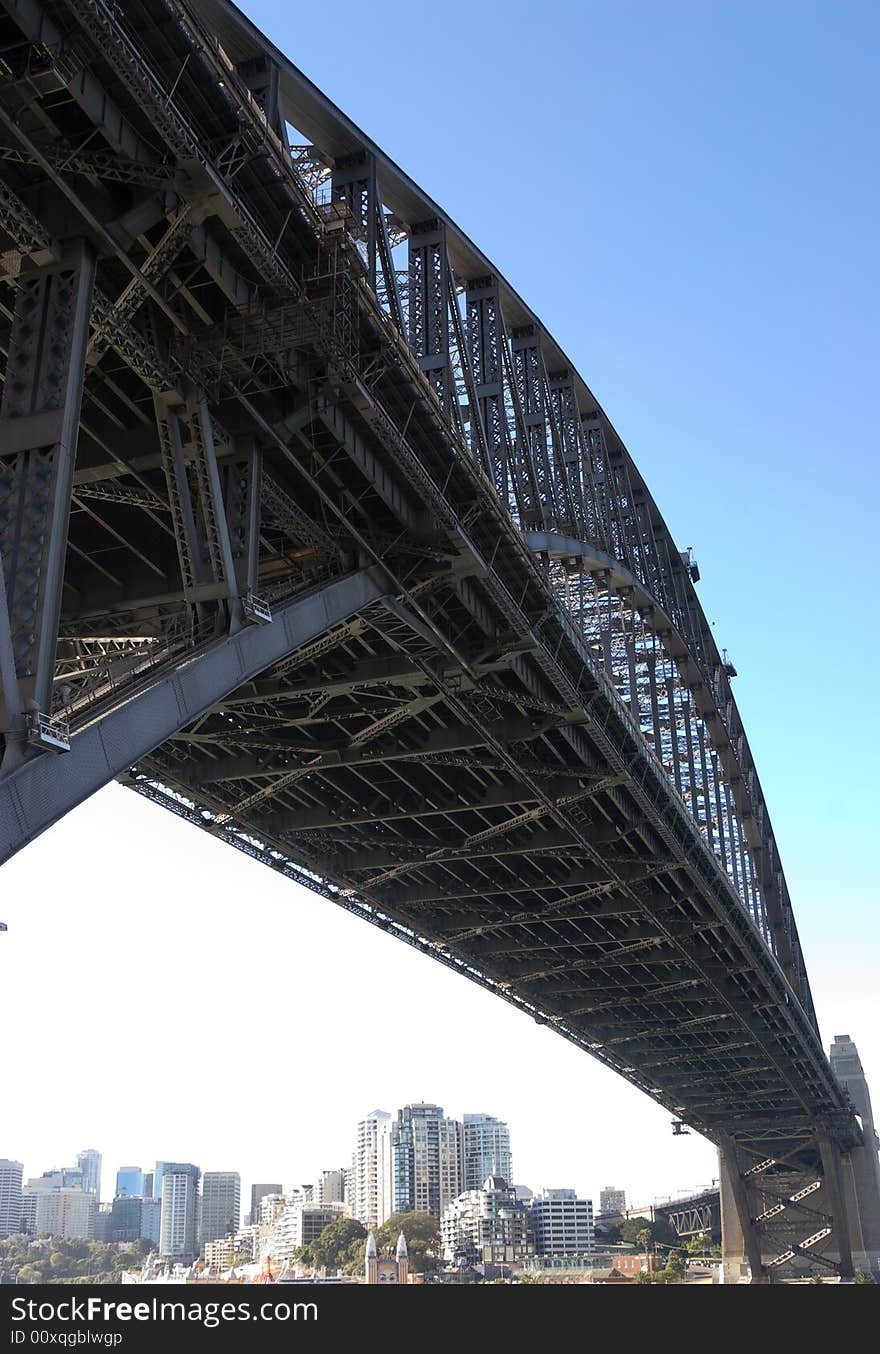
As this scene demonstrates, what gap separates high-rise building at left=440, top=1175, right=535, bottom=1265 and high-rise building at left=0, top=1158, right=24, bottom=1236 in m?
62.5

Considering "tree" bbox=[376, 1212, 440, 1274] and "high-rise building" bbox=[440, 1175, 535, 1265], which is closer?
"tree" bbox=[376, 1212, 440, 1274]

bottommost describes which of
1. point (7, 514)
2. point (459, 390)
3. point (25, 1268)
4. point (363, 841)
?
point (25, 1268)

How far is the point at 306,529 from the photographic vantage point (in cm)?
2297

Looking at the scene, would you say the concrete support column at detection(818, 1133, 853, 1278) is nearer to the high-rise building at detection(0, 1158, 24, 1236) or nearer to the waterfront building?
the waterfront building

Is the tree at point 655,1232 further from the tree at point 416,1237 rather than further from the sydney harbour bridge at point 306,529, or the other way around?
the sydney harbour bridge at point 306,529

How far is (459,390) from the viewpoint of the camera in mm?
30094

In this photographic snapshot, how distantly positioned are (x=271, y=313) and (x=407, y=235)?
10.0m

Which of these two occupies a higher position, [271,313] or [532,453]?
[532,453]

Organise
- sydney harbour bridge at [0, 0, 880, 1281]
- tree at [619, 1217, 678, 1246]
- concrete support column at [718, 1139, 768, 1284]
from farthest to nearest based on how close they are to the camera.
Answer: tree at [619, 1217, 678, 1246], concrete support column at [718, 1139, 768, 1284], sydney harbour bridge at [0, 0, 880, 1281]

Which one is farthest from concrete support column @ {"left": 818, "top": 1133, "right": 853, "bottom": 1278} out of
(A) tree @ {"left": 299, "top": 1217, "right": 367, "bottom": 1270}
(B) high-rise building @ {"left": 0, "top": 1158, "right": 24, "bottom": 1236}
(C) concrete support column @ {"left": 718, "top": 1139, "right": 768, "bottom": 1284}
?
(B) high-rise building @ {"left": 0, "top": 1158, "right": 24, "bottom": 1236}

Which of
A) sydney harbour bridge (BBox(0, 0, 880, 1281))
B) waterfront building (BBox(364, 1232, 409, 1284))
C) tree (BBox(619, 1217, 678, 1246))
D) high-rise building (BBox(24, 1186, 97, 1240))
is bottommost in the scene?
waterfront building (BBox(364, 1232, 409, 1284))

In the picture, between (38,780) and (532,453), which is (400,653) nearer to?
(532,453)

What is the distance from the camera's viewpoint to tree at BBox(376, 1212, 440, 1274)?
159625 mm
